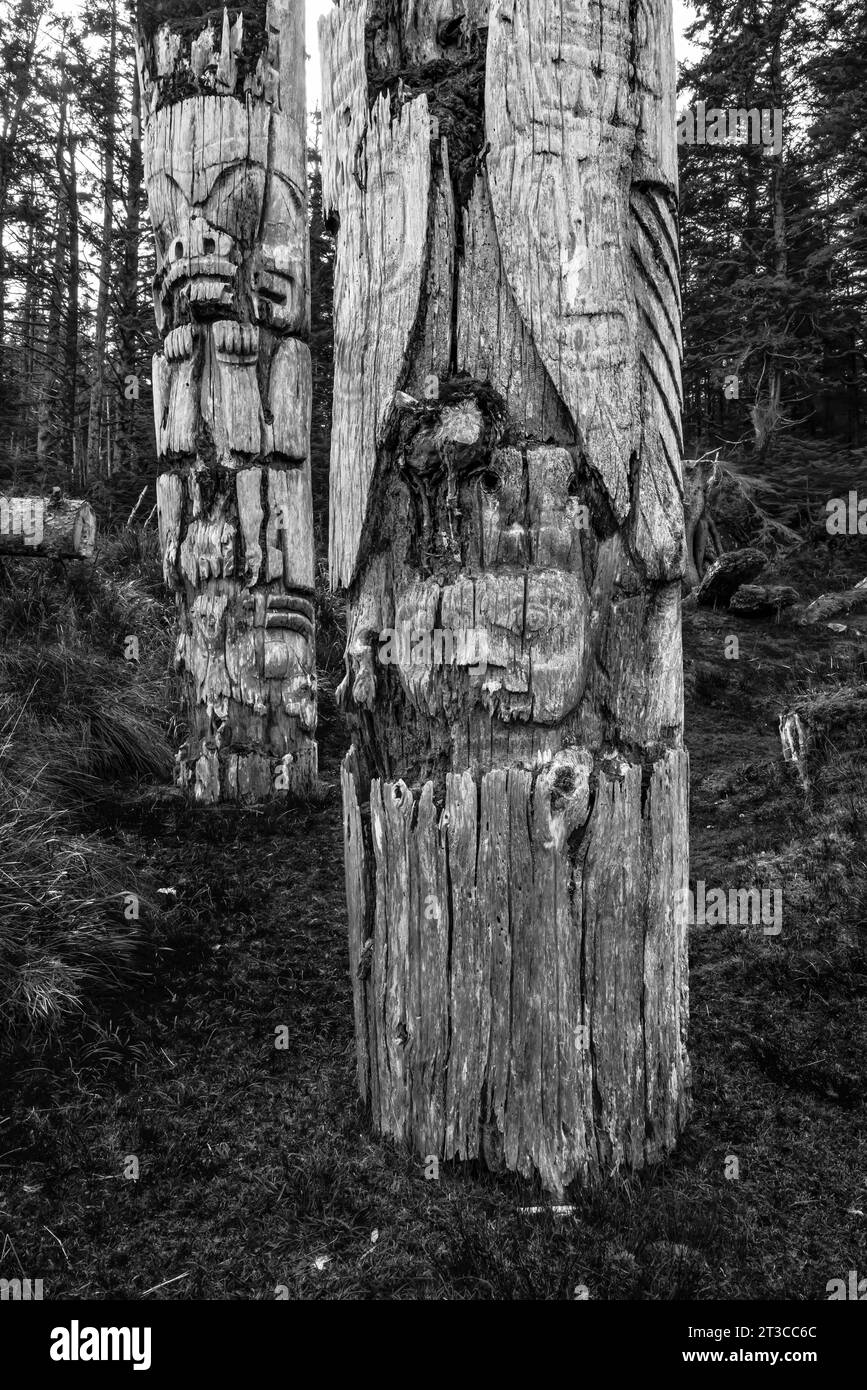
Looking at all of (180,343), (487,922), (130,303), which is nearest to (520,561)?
(487,922)

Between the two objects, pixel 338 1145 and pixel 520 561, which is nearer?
pixel 520 561

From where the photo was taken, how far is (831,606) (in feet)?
33.4

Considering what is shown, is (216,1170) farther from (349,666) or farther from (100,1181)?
(349,666)

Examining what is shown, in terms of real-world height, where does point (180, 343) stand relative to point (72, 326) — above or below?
below

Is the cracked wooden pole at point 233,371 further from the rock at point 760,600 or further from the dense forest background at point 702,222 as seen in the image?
the dense forest background at point 702,222

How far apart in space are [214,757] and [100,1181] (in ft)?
11.1

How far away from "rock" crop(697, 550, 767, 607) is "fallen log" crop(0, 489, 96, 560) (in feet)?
23.5

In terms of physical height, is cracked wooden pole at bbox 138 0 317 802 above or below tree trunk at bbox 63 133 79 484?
below

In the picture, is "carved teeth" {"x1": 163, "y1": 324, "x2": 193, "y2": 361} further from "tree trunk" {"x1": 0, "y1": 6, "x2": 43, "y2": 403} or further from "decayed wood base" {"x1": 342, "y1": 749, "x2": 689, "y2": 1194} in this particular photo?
"tree trunk" {"x1": 0, "y1": 6, "x2": 43, "y2": 403}

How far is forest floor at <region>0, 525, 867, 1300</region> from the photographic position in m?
2.17

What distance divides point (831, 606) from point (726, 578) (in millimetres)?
1234

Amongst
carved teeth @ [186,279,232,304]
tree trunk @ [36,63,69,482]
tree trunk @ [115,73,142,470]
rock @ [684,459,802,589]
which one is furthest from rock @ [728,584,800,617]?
tree trunk @ [36,63,69,482]

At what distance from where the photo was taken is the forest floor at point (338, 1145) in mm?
2172

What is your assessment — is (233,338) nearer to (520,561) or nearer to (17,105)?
(520,561)
